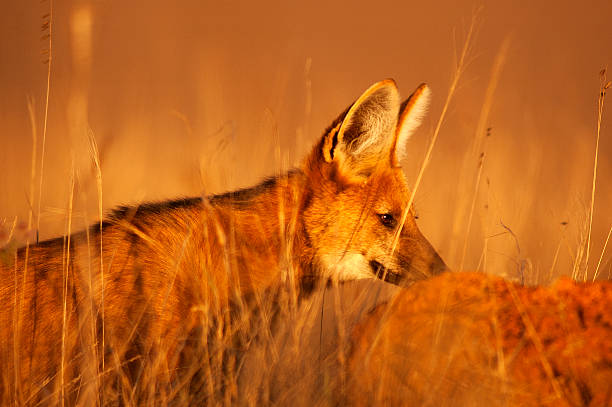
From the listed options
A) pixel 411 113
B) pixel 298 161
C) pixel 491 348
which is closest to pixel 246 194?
pixel 298 161

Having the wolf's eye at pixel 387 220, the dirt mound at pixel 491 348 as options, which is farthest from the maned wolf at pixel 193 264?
the dirt mound at pixel 491 348

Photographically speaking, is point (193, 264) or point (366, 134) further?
point (366, 134)

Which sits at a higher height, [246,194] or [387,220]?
[246,194]

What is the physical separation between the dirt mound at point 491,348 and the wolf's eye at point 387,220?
0.79 m

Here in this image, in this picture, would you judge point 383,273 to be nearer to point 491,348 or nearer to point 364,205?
point 364,205

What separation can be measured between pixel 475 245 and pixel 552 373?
5.31 m

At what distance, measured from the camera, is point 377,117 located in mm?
3262

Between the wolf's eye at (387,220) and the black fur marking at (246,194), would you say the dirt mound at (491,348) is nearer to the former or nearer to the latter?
the wolf's eye at (387,220)

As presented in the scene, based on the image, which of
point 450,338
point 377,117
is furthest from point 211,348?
point 377,117

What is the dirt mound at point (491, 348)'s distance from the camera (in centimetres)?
192

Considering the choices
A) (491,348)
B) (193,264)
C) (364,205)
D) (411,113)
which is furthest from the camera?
(411,113)

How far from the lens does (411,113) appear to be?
3.50 metres

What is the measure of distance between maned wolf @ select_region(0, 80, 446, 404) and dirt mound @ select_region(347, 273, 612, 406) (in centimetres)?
64

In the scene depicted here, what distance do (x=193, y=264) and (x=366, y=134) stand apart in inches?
51.8
